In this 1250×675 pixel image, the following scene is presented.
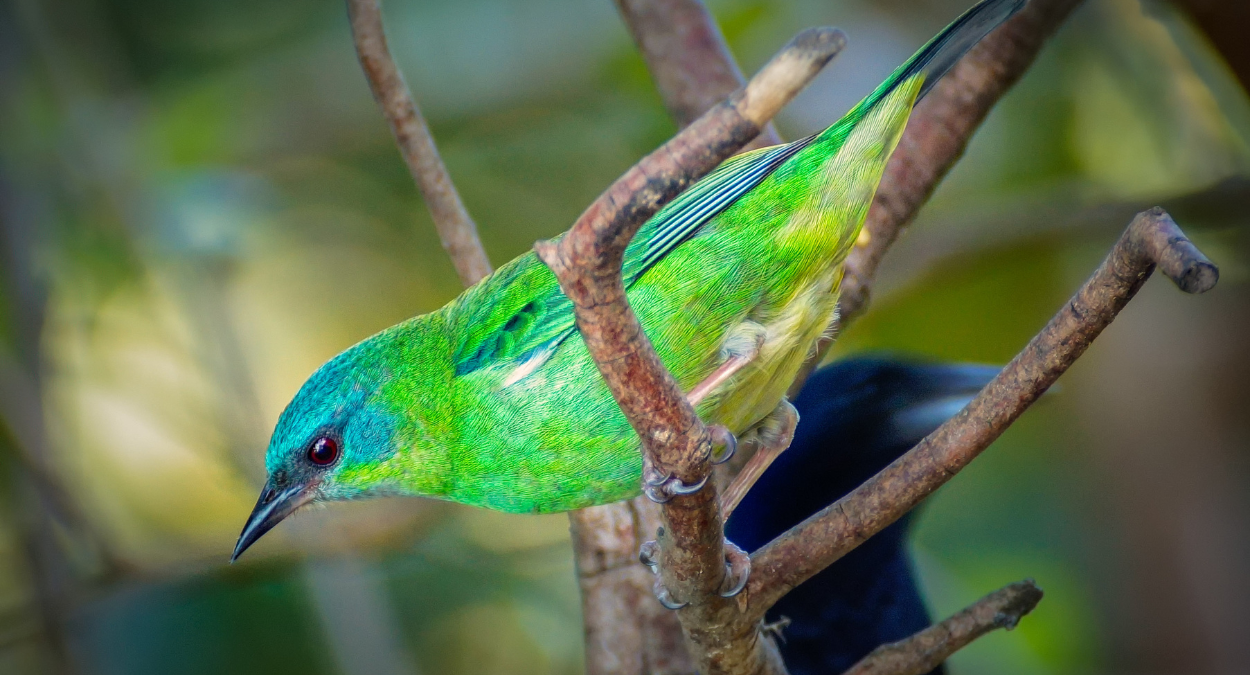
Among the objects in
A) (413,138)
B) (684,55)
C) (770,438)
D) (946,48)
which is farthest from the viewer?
(684,55)

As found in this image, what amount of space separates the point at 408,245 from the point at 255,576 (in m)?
1.83

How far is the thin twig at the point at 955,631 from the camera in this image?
2037 mm

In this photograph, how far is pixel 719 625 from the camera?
192 cm

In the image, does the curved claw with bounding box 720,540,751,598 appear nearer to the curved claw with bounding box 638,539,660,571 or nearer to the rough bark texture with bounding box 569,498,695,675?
the curved claw with bounding box 638,539,660,571

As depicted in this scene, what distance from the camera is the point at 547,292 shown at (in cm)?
217

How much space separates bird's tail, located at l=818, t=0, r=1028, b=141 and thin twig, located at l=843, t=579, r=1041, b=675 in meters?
1.06

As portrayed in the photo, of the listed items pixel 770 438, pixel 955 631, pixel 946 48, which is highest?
pixel 946 48

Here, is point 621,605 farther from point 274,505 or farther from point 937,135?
point 937,135

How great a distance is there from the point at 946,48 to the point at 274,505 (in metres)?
1.75

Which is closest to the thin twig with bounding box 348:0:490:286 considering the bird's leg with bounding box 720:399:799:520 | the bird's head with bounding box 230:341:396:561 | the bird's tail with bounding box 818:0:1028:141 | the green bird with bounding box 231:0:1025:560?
the green bird with bounding box 231:0:1025:560

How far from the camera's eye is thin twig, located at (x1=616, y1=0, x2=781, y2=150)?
3.10 meters

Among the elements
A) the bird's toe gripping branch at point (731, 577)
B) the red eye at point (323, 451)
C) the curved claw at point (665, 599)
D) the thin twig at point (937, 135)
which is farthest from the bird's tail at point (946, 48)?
the red eye at point (323, 451)

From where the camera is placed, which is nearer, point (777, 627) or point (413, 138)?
point (777, 627)

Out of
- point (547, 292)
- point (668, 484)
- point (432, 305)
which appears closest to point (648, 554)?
point (547, 292)
